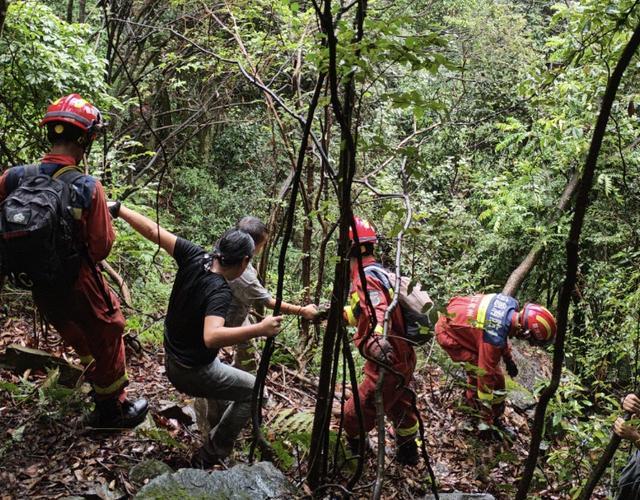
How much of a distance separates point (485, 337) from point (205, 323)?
290 cm

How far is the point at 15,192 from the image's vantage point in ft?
10.7

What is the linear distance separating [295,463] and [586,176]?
3044 mm

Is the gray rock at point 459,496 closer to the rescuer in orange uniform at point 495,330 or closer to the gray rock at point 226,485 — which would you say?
the rescuer in orange uniform at point 495,330

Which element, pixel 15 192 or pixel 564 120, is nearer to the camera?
pixel 15 192

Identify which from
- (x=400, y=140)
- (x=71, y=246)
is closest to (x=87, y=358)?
(x=71, y=246)

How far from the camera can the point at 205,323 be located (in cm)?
346

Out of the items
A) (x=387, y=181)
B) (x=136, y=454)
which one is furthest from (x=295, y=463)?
(x=387, y=181)

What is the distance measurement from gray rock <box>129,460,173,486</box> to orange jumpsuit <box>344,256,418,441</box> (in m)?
1.59

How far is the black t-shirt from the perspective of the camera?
11.7 feet

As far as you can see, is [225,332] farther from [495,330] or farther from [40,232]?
[495,330]

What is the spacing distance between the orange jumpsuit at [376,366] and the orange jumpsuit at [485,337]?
75cm

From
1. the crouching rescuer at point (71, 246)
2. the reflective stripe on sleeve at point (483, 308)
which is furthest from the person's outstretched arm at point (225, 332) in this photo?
the reflective stripe on sleeve at point (483, 308)

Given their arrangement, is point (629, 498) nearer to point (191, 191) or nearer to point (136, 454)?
point (136, 454)

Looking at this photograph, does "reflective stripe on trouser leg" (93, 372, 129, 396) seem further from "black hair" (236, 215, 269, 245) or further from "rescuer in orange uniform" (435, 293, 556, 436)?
"rescuer in orange uniform" (435, 293, 556, 436)
